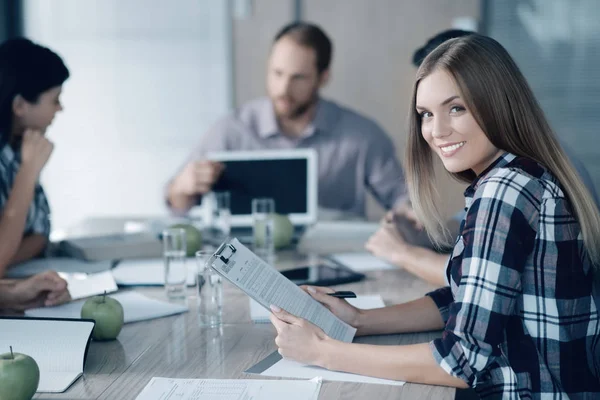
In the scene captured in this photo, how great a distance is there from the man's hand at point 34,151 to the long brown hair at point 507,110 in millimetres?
1320

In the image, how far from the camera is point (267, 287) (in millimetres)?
1372

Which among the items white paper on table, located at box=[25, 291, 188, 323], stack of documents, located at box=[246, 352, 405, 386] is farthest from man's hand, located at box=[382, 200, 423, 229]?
stack of documents, located at box=[246, 352, 405, 386]

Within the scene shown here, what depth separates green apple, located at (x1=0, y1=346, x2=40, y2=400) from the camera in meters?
1.08

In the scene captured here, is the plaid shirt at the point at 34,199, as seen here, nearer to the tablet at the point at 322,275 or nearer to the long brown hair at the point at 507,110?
the tablet at the point at 322,275

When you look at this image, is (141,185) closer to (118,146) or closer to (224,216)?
(118,146)

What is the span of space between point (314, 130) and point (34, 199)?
1397 millimetres

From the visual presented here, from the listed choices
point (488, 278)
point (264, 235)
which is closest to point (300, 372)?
point (488, 278)

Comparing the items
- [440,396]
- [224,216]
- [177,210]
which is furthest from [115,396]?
[177,210]

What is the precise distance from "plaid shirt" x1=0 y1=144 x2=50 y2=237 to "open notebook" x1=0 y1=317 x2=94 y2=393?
36.1 inches

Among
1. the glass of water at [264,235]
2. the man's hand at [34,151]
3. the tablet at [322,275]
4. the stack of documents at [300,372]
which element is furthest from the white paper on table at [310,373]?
the man's hand at [34,151]

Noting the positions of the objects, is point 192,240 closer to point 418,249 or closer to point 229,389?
point 418,249

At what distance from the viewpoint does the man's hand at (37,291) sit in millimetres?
1649

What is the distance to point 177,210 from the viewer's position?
9.41 ft

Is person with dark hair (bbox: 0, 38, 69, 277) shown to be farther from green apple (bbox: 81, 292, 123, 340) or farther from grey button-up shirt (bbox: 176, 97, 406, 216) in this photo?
grey button-up shirt (bbox: 176, 97, 406, 216)
